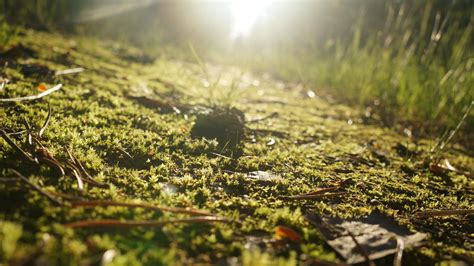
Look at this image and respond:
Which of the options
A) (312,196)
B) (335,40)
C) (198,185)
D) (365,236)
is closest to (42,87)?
(198,185)

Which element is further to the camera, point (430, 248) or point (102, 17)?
point (102, 17)

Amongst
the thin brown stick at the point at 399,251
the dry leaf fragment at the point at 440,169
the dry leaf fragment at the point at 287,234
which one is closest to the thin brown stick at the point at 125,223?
the dry leaf fragment at the point at 287,234

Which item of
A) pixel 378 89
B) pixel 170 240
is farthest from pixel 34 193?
pixel 378 89

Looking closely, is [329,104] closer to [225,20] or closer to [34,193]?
[34,193]

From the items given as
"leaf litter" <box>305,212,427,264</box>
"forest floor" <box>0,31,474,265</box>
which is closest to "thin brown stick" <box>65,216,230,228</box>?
"forest floor" <box>0,31,474,265</box>

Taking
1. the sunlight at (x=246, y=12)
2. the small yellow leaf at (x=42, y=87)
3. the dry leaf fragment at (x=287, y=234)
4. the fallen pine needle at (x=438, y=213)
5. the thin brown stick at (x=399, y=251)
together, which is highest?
the sunlight at (x=246, y=12)

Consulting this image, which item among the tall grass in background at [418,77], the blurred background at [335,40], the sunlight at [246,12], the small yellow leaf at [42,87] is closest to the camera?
the small yellow leaf at [42,87]

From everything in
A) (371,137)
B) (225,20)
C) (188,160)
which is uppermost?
(225,20)

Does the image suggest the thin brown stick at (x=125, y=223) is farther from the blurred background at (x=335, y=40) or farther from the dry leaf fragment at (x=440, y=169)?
the dry leaf fragment at (x=440, y=169)
